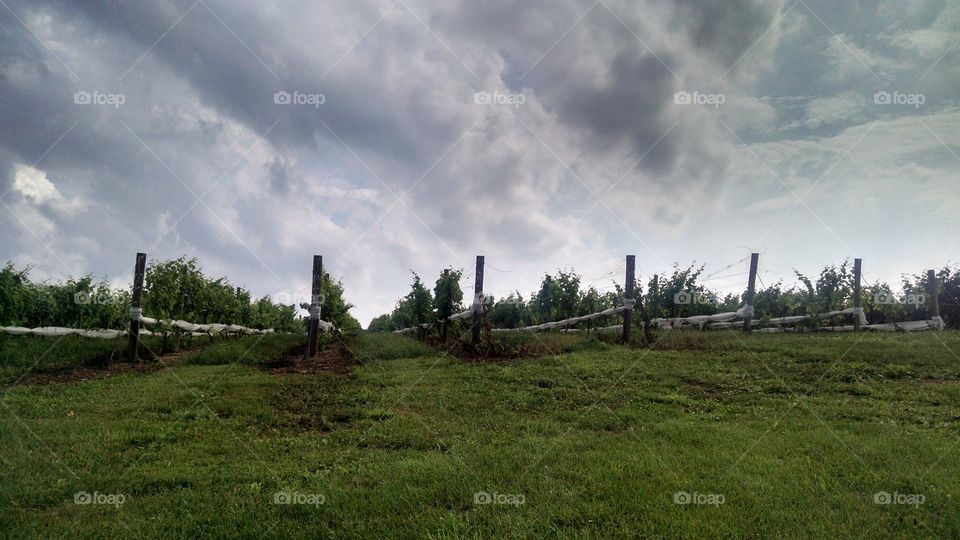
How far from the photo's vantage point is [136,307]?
585 inches

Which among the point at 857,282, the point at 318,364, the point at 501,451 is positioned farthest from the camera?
the point at 857,282

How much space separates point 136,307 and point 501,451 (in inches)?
502

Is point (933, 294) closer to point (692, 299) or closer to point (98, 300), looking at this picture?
point (692, 299)

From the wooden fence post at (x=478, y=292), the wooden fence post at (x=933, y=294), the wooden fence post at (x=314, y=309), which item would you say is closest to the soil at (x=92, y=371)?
the wooden fence post at (x=314, y=309)

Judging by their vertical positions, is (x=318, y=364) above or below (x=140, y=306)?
below

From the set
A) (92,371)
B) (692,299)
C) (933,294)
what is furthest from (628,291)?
(92,371)

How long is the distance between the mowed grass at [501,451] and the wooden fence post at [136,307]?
3009mm

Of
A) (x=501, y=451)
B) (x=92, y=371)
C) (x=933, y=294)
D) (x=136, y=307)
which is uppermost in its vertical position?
(x=933, y=294)

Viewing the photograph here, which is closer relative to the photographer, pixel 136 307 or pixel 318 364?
pixel 318 364

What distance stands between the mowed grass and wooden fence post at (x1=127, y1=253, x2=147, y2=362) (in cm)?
301

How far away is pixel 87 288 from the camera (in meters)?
18.4

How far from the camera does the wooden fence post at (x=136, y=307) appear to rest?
48.8ft

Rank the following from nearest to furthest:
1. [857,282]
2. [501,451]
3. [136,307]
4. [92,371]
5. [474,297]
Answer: [501,451], [92,371], [136,307], [474,297], [857,282]

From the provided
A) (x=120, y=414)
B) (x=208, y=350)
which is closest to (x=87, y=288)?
(x=208, y=350)
